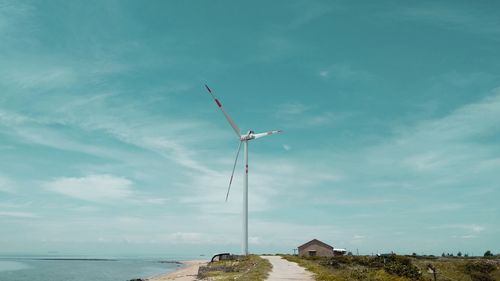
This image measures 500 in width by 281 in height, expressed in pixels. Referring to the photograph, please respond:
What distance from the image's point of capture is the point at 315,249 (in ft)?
338

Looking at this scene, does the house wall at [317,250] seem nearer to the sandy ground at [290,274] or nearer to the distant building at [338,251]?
the distant building at [338,251]

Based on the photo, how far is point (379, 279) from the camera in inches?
1261

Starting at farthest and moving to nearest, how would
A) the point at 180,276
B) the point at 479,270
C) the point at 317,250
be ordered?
the point at 317,250, the point at 479,270, the point at 180,276

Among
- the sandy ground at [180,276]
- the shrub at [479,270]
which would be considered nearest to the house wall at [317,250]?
the sandy ground at [180,276]

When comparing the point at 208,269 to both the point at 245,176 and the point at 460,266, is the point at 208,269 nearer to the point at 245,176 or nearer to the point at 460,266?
the point at 245,176

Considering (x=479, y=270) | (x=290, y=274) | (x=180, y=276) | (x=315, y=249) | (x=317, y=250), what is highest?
(x=315, y=249)

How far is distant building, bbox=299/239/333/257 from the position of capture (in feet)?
335

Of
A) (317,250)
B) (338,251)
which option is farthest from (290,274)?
(338,251)

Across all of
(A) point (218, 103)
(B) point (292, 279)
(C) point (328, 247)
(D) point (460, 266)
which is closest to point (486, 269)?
(D) point (460, 266)

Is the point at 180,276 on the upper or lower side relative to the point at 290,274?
lower

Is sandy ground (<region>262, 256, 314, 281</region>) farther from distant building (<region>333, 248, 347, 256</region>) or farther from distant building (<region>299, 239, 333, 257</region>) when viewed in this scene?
distant building (<region>333, 248, 347, 256</region>)

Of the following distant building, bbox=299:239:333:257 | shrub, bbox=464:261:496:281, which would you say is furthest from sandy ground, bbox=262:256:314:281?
shrub, bbox=464:261:496:281

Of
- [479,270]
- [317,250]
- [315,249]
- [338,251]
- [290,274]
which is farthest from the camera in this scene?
[338,251]

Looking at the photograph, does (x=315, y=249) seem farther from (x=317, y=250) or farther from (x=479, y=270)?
(x=479, y=270)
